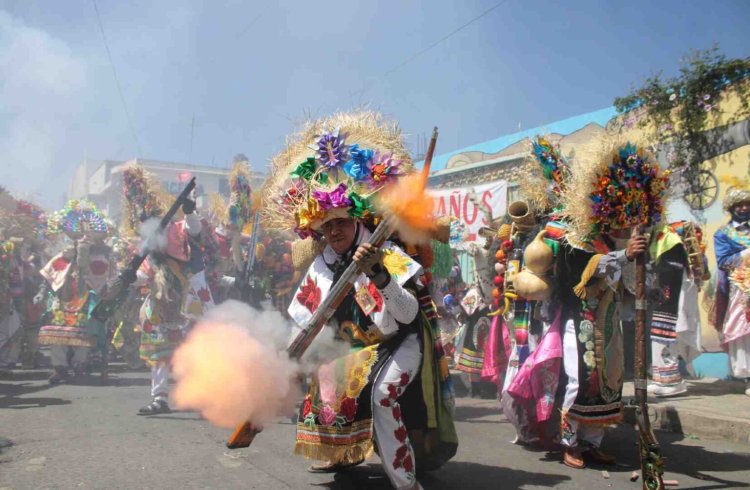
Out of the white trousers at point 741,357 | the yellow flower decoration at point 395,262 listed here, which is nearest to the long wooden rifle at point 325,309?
the yellow flower decoration at point 395,262

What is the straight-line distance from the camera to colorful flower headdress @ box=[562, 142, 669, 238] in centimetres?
433

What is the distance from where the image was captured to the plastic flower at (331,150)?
4000 mm

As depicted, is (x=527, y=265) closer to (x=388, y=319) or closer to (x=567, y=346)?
(x=567, y=346)

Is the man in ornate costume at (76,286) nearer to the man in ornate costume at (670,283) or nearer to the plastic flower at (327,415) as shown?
the plastic flower at (327,415)

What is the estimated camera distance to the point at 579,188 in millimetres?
4602

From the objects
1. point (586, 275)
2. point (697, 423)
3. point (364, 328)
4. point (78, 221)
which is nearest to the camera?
point (364, 328)

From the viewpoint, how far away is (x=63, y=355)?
962 centimetres

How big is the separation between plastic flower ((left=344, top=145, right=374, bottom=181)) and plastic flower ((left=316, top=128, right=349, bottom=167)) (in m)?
0.07

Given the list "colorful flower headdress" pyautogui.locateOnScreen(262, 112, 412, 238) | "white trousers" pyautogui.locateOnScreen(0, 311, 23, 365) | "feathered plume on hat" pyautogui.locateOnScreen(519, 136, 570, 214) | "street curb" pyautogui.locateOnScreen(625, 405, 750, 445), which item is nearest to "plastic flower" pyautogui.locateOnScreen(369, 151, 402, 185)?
"colorful flower headdress" pyautogui.locateOnScreen(262, 112, 412, 238)

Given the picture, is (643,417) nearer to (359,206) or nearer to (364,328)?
(364,328)

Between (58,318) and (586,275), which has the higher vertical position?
(586,275)

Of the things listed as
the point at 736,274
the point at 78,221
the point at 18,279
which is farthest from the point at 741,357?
the point at 18,279

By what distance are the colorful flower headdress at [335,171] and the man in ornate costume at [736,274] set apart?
4.68 m

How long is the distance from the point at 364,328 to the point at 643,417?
6.02 feet
